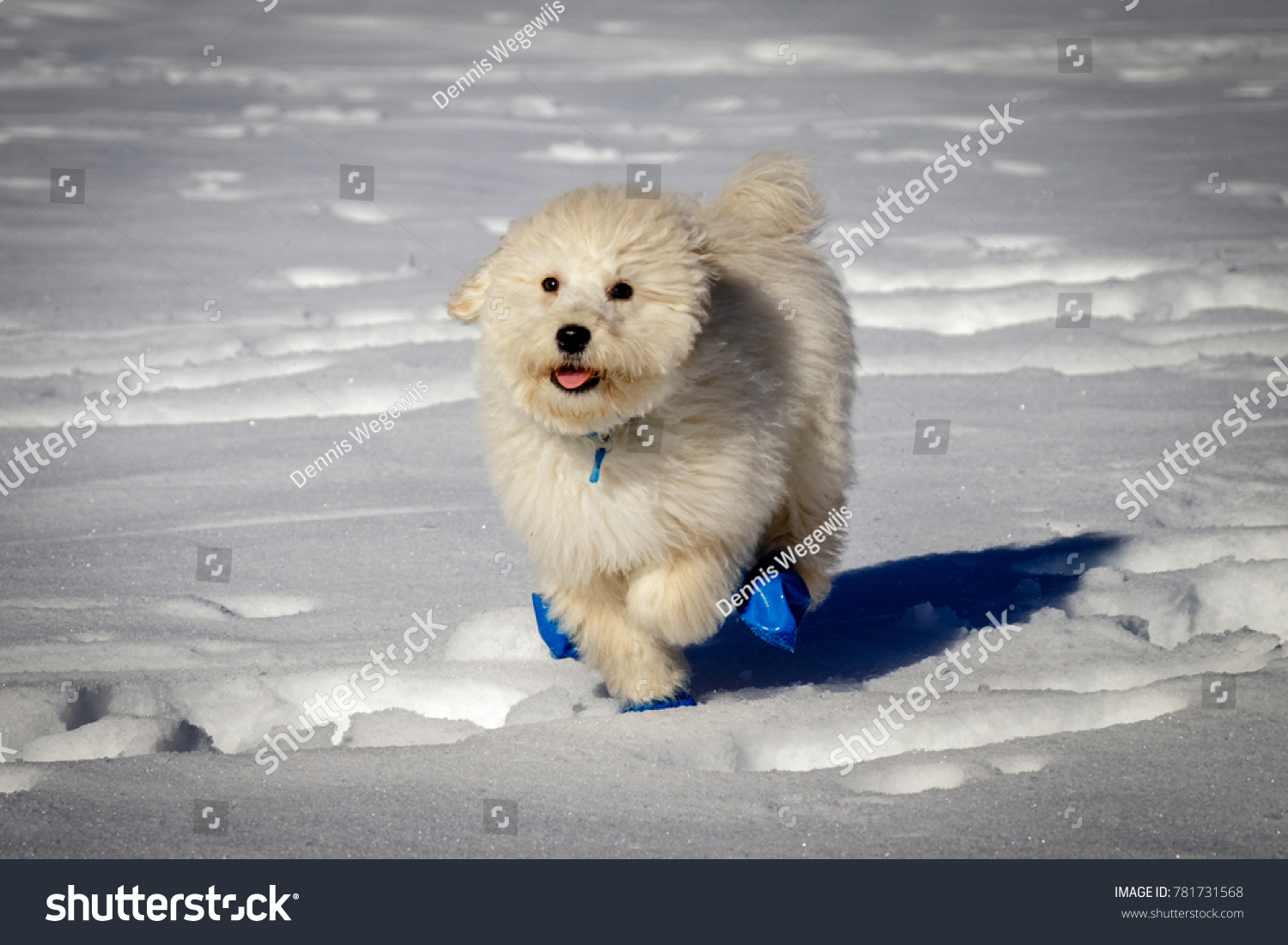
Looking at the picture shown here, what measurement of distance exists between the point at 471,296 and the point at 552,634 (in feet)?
3.22

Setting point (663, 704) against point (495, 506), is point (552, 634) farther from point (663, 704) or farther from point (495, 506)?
point (495, 506)

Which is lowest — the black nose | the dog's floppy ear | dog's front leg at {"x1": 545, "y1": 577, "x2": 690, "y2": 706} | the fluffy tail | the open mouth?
dog's front leg at {"x1": 545, "y1": 577, "x2": 690, "y2": 706}

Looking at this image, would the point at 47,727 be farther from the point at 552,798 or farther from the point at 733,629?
the point at 733,629

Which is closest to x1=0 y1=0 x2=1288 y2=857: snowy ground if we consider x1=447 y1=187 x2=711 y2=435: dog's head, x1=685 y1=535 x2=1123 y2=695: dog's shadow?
x1=685 y1=535 x2=1123 y2=695: dog's shadow

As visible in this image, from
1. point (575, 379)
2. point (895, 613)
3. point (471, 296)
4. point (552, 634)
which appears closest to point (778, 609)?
point (552, 634)

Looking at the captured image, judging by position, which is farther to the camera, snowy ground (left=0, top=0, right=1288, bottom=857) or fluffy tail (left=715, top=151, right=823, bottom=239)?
fluffy tail (left=715, top=151, right=823, bottom=239)

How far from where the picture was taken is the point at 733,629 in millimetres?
4316

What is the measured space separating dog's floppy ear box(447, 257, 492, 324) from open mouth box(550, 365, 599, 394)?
373mm

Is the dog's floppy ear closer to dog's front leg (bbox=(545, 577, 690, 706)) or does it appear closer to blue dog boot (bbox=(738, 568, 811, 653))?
dog's front leg (bbox=(545, 577, 690, 706))

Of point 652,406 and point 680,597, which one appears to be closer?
point 652,406

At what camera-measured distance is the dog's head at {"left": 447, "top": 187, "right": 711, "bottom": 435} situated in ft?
9.34

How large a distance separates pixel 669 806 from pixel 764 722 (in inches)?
19.6

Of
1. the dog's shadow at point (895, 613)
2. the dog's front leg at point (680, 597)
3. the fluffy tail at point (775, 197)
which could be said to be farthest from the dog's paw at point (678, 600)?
the fluffy tail at point (775, 197)

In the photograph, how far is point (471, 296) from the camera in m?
3.16
